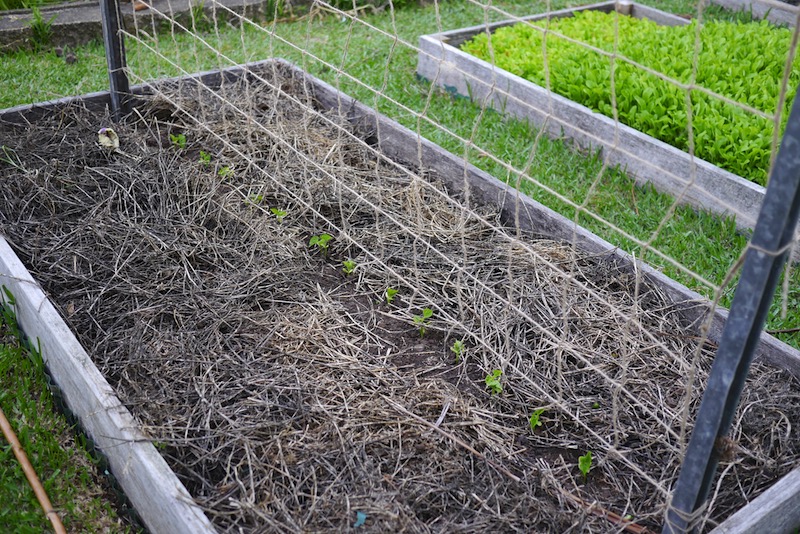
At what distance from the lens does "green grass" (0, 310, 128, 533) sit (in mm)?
2164

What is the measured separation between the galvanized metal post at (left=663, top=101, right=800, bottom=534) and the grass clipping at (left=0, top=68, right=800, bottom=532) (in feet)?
0.28

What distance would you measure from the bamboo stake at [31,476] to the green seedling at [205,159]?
1.56 meters

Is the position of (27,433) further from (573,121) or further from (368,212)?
(573,121)

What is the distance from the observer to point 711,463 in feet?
5.42

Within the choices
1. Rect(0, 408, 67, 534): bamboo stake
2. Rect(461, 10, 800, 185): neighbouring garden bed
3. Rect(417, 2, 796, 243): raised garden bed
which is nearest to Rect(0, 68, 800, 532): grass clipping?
Rect(0, 408, 67, 534): bamboo stake

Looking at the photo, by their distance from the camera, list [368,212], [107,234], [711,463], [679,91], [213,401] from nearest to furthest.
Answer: [711,463]
[213,401]
[107,234]
[368,212]
[679,91]

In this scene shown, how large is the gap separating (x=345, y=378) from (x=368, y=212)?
103 cm

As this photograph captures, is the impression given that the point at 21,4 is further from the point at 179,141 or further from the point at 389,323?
the point at 389,323

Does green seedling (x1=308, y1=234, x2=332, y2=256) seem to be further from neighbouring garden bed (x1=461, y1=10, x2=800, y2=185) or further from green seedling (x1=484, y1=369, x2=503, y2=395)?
neighbouring garden bed (x1=461, y1=10, x2=800, y2=185)

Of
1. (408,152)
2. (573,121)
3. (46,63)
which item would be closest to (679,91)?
(573,121)

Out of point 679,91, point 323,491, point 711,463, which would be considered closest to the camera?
point 711,463

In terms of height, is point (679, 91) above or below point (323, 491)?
above

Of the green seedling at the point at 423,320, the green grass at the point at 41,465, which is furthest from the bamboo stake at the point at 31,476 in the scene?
the green seedling at the point at 423,320

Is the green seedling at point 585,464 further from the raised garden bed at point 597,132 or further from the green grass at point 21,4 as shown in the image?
the green grass at point 21,4
